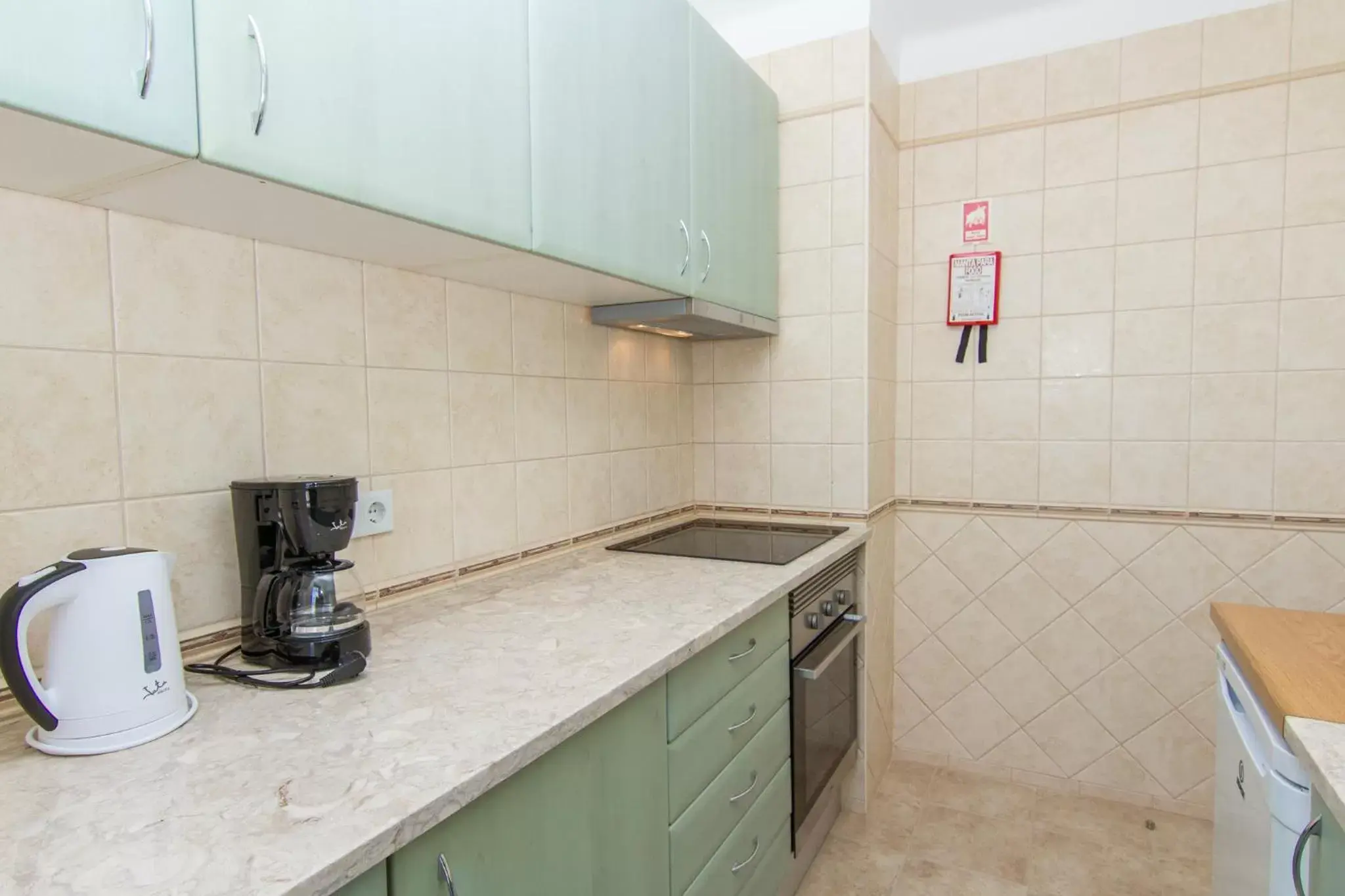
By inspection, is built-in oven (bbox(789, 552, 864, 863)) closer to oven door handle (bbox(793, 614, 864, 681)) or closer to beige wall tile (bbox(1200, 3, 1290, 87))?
oven door handle (bbox(793, 614, 864, 681))

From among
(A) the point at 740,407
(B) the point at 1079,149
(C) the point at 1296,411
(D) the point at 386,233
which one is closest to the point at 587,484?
(A) the point at 740,407

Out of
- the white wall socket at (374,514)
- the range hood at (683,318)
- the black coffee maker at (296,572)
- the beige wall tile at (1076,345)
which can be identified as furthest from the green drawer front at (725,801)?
the beige wall tile at (1076,345)

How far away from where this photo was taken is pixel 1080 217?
2.29 meters

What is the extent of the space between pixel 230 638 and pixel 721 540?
1271mm

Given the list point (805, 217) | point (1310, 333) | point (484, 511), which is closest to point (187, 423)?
point (484, 511)

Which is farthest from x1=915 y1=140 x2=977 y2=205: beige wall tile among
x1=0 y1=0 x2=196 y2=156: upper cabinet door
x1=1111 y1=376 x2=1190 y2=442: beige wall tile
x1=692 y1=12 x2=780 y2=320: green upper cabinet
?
x1=0 y1=0 x2=196 y2=156: upper cabinet door

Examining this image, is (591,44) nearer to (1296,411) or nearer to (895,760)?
(1296,411)

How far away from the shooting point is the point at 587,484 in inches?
77.9

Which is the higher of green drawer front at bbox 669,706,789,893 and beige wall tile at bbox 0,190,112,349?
beige wall tile at bbox 0,190,112,349

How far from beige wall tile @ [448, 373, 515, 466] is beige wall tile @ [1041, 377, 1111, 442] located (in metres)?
1.77

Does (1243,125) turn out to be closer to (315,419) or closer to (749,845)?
(749,845)

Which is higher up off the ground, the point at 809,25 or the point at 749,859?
the point at 809,25

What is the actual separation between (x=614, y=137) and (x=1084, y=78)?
5.68 feet

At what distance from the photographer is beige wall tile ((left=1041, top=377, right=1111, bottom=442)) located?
89.8 inches
